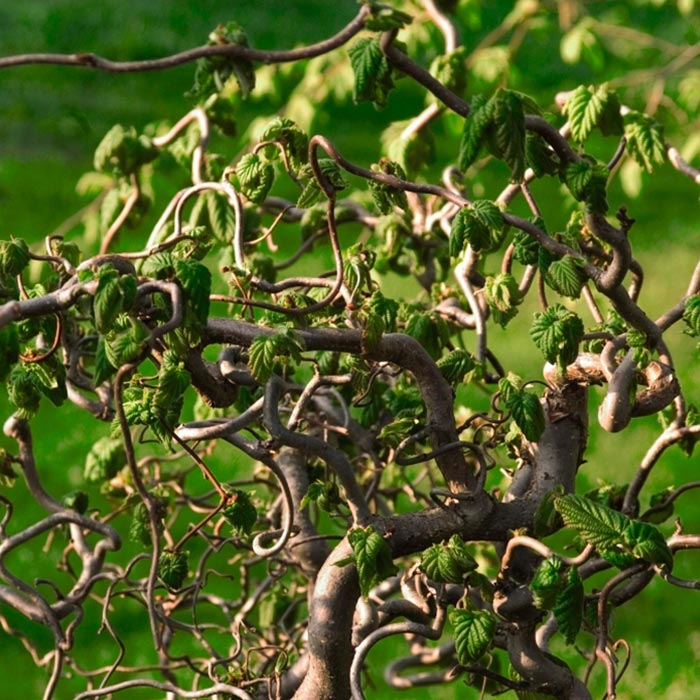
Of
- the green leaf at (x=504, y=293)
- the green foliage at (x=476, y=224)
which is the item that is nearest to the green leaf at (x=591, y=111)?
the green leaf at (x=504, y=293)

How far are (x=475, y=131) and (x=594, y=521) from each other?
57 centimetres

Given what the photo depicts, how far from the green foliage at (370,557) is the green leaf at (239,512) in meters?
0.18

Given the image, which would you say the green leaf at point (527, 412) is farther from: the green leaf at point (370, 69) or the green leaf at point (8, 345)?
the green leaf at point (8, 345)

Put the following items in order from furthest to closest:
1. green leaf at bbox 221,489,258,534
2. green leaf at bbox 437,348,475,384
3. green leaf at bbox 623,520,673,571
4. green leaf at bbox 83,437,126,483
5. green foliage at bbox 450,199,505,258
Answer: green leaf at bbox 83,437,126,483, green leaf at bbox 437,348,475,384, green leaf at bbox 221,489,258,534, green foliage at bbox 450,199,505,258, green leaf at bbox 623,520,673,571

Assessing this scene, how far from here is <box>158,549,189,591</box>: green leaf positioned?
80.7 inches

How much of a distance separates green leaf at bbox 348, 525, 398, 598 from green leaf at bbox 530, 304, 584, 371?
1.22 feet

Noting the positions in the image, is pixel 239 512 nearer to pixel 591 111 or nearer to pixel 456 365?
pixel 456 365

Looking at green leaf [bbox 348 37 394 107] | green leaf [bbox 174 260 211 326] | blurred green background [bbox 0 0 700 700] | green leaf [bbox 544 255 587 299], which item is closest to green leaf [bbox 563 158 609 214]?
green leaf [bbox 544 255 587 299]

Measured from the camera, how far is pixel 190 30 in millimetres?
11211

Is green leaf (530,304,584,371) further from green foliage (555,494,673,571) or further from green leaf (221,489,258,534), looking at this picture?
green leaf (221,489,258,534)

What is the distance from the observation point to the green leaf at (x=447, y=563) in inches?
74.5

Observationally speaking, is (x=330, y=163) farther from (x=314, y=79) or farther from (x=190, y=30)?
(x=190, y=30)

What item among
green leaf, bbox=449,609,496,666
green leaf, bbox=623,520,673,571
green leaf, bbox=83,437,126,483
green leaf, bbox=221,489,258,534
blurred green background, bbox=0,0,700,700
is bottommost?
blurred green background, bbox=0,0,700,700

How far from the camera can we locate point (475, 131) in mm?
1677
